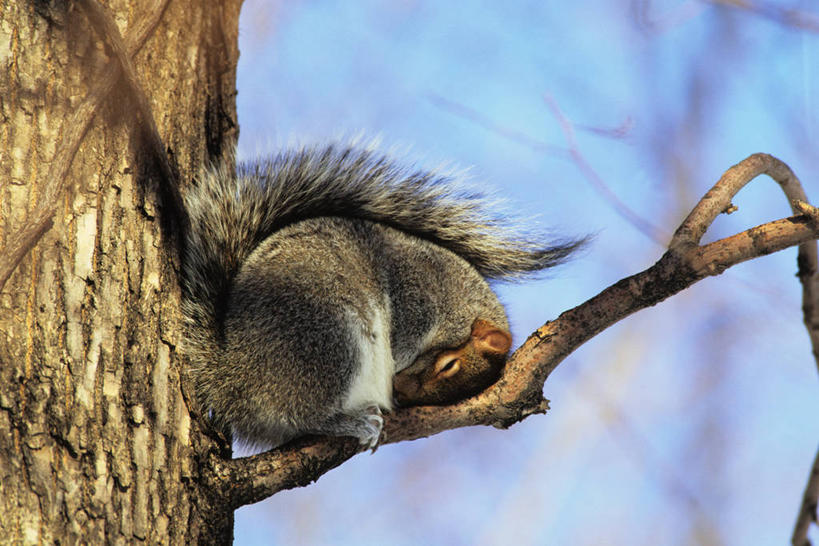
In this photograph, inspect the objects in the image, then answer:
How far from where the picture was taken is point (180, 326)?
1.53m

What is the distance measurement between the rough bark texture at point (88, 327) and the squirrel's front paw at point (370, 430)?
0.32 metres

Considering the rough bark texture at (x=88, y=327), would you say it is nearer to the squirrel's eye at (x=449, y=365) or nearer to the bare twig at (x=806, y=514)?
the squirrel's eye at (x=449, y=365)

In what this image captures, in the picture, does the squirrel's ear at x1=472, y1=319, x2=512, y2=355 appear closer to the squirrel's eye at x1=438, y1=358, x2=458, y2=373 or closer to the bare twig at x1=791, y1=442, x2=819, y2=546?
the squirrel's eye at x1=438, y1=358, x2=458, y2=373

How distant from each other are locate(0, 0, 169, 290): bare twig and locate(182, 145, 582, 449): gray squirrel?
312mm

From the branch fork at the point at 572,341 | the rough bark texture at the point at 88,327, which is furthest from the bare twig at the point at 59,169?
the branch fork at the point at 572,341

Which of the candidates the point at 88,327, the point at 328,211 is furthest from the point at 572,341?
the point at 88,327

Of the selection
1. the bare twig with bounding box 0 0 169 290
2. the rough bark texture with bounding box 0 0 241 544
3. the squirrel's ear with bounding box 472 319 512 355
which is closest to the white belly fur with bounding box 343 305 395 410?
the squirrel's ear with bounding box 472 319 512 355

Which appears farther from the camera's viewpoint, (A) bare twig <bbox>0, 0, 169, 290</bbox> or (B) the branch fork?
(B) the branch fork

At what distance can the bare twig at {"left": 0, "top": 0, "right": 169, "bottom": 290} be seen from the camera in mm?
1278

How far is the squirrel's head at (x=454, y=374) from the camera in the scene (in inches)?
74.3

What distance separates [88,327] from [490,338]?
3.29ft

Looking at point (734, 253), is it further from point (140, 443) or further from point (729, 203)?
point (140, 443)

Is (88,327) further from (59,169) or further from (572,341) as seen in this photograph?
(572,341)

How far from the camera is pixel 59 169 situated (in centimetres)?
134
